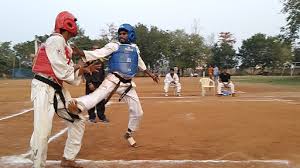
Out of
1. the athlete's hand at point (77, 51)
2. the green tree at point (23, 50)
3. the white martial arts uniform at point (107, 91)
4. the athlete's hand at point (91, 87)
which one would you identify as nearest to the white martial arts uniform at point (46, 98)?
the athlete's hand at point (77, 51)

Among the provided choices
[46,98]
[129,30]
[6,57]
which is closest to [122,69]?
[129,30]

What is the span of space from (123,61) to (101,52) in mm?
509

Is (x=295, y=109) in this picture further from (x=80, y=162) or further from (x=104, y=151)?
(x=80, y=162)

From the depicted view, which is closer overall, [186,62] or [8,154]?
[8,154]

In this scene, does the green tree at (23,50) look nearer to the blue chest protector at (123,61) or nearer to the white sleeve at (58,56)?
the blue chest protector at (123,61)

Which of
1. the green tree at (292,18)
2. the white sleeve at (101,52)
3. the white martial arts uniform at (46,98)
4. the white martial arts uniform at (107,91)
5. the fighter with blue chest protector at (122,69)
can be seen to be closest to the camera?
the white martial arts uniform at (46,98)

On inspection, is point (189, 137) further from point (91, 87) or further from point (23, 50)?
point (23, 50)

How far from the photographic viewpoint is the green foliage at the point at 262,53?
87250 mm

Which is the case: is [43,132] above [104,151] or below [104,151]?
above

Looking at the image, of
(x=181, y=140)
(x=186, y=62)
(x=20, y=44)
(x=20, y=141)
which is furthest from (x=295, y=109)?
(x=20, y=44)

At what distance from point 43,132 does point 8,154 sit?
177 centimetres

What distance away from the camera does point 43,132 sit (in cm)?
523

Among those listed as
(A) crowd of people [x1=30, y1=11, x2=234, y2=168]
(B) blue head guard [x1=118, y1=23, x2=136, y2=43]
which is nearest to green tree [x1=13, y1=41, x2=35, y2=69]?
(B) blue head guard [x1=118, y1=23, x2=136, y2=43]

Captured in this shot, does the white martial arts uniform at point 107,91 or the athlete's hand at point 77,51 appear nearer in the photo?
the athlete's hand at point 77,51
